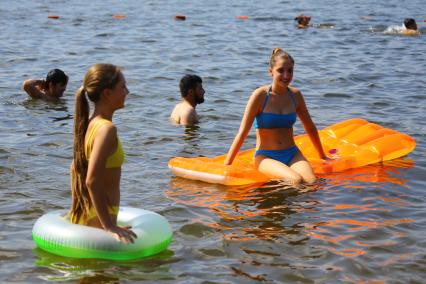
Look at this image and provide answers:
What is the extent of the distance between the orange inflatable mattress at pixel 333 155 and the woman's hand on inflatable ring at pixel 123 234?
A: 7.18ft

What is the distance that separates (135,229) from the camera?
16.4 ft

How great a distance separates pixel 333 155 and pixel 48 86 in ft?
15.9

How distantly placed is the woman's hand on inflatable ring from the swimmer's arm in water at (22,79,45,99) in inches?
257

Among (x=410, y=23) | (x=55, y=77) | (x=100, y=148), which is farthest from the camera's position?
(x=410, y=23)

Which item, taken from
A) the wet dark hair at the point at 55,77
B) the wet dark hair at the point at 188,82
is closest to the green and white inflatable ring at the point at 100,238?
the wet dark hair at the point at 188,82

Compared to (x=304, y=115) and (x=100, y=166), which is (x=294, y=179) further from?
(x=100, y=166)

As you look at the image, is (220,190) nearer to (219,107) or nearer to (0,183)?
(0,183)

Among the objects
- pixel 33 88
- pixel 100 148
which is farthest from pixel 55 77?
pixel 100 148

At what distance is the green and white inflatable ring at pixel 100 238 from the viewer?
16.0ft

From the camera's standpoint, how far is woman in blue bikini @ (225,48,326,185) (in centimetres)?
704

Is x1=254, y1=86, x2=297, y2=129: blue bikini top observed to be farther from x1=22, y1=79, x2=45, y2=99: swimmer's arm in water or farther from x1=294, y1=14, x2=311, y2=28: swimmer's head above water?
x1=294, y1=14, x2=311, y2=28: swimmer's head above water

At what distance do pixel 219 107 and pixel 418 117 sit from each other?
272 cm

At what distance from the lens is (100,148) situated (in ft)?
15.3

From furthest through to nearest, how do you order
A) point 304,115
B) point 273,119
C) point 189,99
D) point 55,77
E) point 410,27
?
point 410,27 < point 55,77 < point 189,99 < point 304,115 < point 273,119
